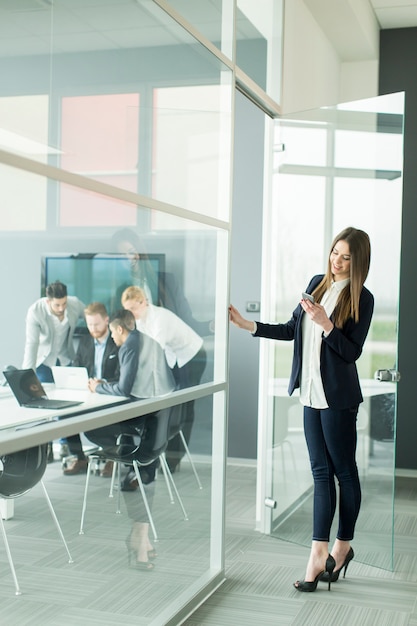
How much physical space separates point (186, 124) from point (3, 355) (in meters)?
1.46

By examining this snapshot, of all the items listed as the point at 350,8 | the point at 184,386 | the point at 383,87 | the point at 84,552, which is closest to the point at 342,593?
the point at 184,386

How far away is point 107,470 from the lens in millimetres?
2576

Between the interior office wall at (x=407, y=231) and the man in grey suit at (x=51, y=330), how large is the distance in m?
3.98

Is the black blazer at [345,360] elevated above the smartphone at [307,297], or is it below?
below

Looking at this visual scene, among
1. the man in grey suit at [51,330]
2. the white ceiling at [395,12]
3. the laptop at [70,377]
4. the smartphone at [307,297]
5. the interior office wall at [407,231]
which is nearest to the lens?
the man in grey suit at [51,330]

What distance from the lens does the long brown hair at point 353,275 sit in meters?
3.48

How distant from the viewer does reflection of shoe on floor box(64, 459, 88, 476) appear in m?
2.33

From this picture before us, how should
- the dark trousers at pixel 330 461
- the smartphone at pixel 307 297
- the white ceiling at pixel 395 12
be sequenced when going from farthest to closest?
1. the white ceiling at pixel 395 12
2. the dark trousers at pixel 330 461
3. the smartphone at pixel 307 297

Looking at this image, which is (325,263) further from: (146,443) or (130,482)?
(130,482)

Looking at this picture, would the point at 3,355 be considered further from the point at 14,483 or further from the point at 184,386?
the point at 184,386

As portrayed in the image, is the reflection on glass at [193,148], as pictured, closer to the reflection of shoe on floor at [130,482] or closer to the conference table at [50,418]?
the conference table at [50,418]

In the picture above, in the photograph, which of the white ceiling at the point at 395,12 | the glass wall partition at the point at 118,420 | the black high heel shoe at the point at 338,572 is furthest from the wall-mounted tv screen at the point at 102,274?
the white ceiling at the point at 395,12

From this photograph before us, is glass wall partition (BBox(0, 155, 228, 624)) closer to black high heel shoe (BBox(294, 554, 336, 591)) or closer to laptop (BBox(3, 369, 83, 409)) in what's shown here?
laptop (BBox(3, 369, 83, 409))

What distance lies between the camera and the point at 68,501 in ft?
7.64
